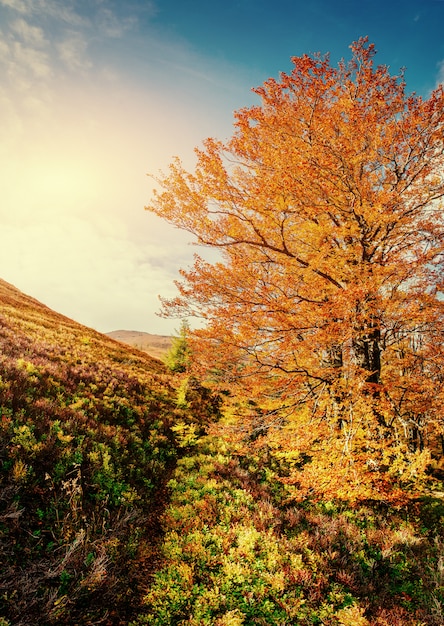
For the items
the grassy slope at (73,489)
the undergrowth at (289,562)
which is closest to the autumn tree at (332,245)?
the undergrowth at (289,562)

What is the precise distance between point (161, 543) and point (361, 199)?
964 centimetres

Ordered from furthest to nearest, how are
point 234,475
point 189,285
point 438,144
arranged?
point 234,475 → point 189,285 → point 438,144

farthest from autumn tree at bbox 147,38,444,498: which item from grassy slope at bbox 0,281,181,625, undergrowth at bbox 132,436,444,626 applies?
grassy slope at bbox 0,281,181,625

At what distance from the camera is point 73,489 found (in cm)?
661

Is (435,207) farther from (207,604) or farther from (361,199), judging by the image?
(207,604)

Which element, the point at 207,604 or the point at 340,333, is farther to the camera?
the point at 340,333

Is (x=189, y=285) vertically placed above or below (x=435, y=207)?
below

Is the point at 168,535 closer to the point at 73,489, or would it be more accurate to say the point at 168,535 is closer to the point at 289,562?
the point at 73,489

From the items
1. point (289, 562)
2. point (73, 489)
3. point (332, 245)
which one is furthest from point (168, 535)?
point (332, 245)

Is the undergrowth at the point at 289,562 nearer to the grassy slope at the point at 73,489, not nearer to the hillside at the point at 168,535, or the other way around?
the hillside at the point at 168,535

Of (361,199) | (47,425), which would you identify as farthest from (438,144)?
(47,425)

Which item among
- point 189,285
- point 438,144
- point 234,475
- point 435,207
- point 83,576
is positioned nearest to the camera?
point 83,576

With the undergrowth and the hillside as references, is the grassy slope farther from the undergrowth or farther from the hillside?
the undergrowth

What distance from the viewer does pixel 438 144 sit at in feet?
23.0
